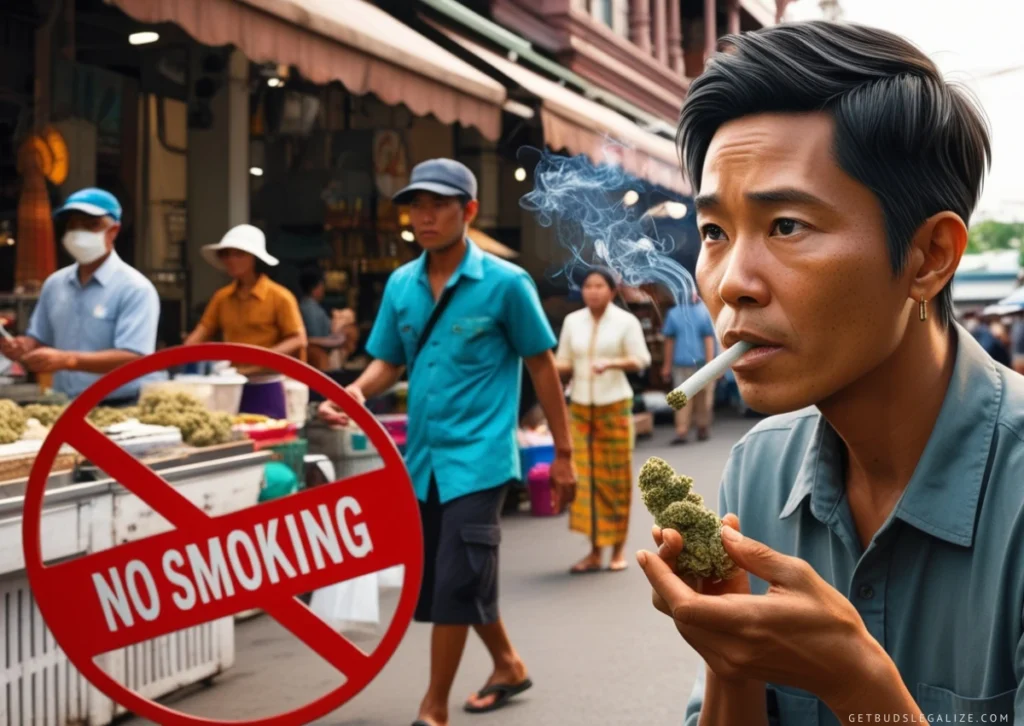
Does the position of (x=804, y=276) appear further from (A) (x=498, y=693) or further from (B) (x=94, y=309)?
(B) (x=94, y=309)

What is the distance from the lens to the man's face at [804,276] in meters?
1.61

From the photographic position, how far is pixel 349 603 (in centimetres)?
586

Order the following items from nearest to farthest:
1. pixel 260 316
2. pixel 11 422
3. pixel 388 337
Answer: pixel 11 422, pixel 388 337, pixel 260 316

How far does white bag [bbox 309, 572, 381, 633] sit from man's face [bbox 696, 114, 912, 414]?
4449 millimetres

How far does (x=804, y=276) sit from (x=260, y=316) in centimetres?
681

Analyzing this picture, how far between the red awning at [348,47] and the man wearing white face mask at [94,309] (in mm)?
1132

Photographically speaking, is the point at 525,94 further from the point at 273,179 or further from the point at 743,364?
the point at 743,364

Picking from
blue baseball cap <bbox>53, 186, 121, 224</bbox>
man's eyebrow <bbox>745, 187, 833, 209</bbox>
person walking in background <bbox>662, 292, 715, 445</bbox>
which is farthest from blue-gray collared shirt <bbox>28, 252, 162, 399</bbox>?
person walking in background <bbox>662, 292, 715, 445</bbox>

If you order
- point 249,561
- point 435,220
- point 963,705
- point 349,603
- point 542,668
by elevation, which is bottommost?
point 542,668

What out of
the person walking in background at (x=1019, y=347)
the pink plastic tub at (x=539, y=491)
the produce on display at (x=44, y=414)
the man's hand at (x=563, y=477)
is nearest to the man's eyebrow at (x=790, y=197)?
the man's hand at (x=563, y=477)

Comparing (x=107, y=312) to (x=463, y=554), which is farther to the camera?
(x=107, y=312)

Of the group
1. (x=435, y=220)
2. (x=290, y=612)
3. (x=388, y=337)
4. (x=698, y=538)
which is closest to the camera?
(x=698, y=538)

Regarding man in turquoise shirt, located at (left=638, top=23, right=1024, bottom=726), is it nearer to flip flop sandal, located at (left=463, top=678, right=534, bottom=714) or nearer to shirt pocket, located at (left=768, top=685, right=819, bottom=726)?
shirt pocket, located at (left=768, top=685, right=819, bottom=726)

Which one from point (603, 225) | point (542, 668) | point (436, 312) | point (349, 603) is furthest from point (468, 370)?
point (603, 225)
